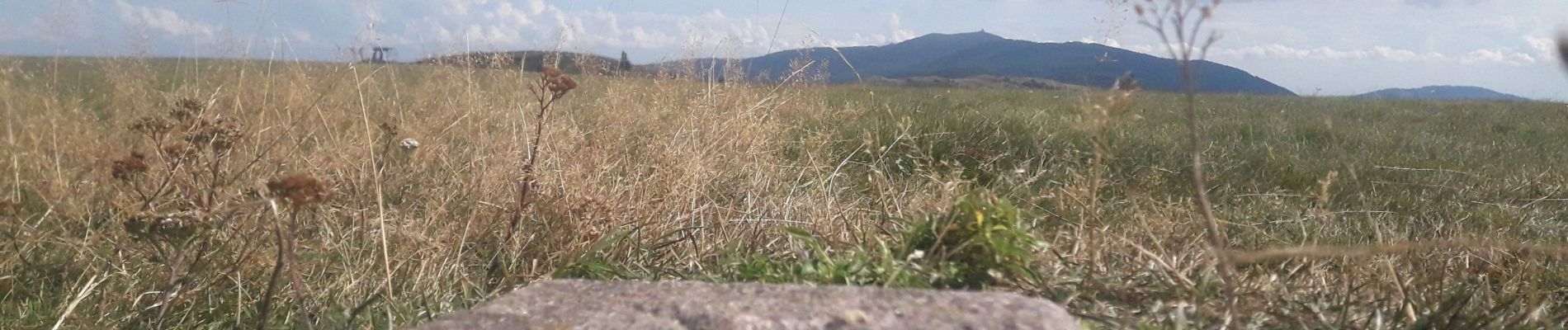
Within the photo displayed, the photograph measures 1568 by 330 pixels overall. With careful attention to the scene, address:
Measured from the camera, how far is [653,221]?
2596mm

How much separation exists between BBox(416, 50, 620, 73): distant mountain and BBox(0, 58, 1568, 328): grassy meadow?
11 centimetres

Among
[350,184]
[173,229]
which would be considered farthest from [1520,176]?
[173,229]

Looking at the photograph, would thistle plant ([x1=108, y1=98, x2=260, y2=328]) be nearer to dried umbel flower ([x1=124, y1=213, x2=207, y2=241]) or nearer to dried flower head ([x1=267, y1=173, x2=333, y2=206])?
dried umbel flower ([x1=124, y1=213, x2=207, y2=241])

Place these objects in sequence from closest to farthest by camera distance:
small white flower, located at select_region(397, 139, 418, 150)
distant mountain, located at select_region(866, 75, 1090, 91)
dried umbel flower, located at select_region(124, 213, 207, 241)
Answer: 1. dried umbel flower, located at select_region(124, 213, 207, 241)
2. small white flower, located at select_region(397, 139, 418, 150)
3. distant mountain, located at select_region(866, 75, 1090, 91)

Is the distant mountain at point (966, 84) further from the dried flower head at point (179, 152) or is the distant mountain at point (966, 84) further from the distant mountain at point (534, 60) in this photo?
the dried flower head at point (179, 152)

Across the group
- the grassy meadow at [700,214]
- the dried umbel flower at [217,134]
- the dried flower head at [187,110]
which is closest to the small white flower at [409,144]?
the grassy meadow at [700,214]


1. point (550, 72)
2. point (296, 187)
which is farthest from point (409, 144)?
point (296, 187)

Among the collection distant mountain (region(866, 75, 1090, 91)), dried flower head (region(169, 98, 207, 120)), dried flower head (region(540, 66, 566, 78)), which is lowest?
distant mountain (region(866, 75, 1090, 91))

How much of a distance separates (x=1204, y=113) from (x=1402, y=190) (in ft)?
13.4

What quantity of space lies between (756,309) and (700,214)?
51.4 inches

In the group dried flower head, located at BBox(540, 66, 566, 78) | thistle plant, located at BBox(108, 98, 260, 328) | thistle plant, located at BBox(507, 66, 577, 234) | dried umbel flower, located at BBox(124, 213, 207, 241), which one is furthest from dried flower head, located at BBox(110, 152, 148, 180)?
dried flower head, located at BBox(540, 66, 566, 78)

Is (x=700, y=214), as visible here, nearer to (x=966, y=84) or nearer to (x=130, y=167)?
(x=130, y=167)

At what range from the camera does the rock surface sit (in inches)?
53.7

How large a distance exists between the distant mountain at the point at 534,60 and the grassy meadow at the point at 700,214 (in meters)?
0.11
